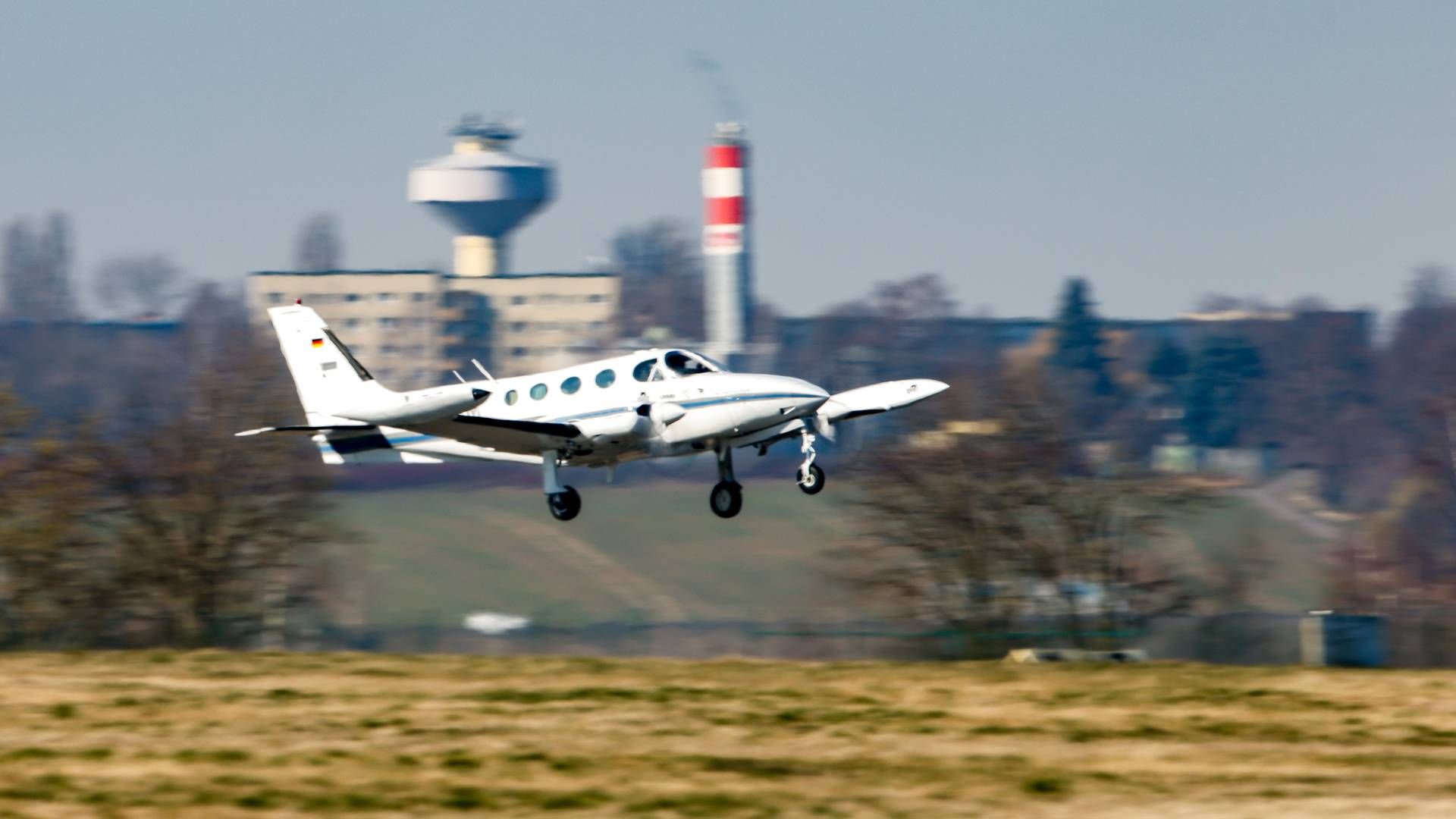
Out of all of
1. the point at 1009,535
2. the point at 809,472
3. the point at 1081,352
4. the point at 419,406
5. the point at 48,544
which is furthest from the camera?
the point at 1081,352

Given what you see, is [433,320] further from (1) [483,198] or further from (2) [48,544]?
(2) [48,544]

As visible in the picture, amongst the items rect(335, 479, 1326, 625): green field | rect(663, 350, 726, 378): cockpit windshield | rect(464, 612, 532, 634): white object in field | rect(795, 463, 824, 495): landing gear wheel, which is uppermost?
rect(663, 350, 726, 378): cockpit windshield

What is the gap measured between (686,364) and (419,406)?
5.10 m

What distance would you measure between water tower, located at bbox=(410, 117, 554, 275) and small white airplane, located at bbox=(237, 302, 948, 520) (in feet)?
489

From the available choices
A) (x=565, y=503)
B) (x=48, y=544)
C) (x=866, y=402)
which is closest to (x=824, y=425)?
(x=866, y=402)

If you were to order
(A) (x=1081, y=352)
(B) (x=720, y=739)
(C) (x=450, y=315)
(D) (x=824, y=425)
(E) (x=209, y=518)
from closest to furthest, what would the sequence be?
(B) (x=720, y=739) → (D) (x=824, y=425) → (E) (x=209, y=518) → (A) (x=1081, y=352) → (C) (x=450, y=315)

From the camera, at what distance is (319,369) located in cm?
4084

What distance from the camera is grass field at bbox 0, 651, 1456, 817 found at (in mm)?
23031

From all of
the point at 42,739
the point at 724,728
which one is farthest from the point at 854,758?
the point at 42,739

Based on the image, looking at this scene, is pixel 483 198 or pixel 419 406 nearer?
pixel 419 406

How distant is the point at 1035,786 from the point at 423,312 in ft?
447

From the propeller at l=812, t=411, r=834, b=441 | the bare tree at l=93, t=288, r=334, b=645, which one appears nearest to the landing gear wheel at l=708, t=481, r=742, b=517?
the propeller at l=812, t=411, r=834, b=441

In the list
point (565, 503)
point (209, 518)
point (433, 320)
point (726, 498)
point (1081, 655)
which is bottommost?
point (1081, 655)

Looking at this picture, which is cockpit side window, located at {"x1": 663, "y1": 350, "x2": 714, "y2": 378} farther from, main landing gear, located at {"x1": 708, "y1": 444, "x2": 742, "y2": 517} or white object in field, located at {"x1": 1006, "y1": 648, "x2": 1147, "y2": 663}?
white object in field, located at {"x1": 1006, "y1": 648, "x2": 1147, "y2": 663}
